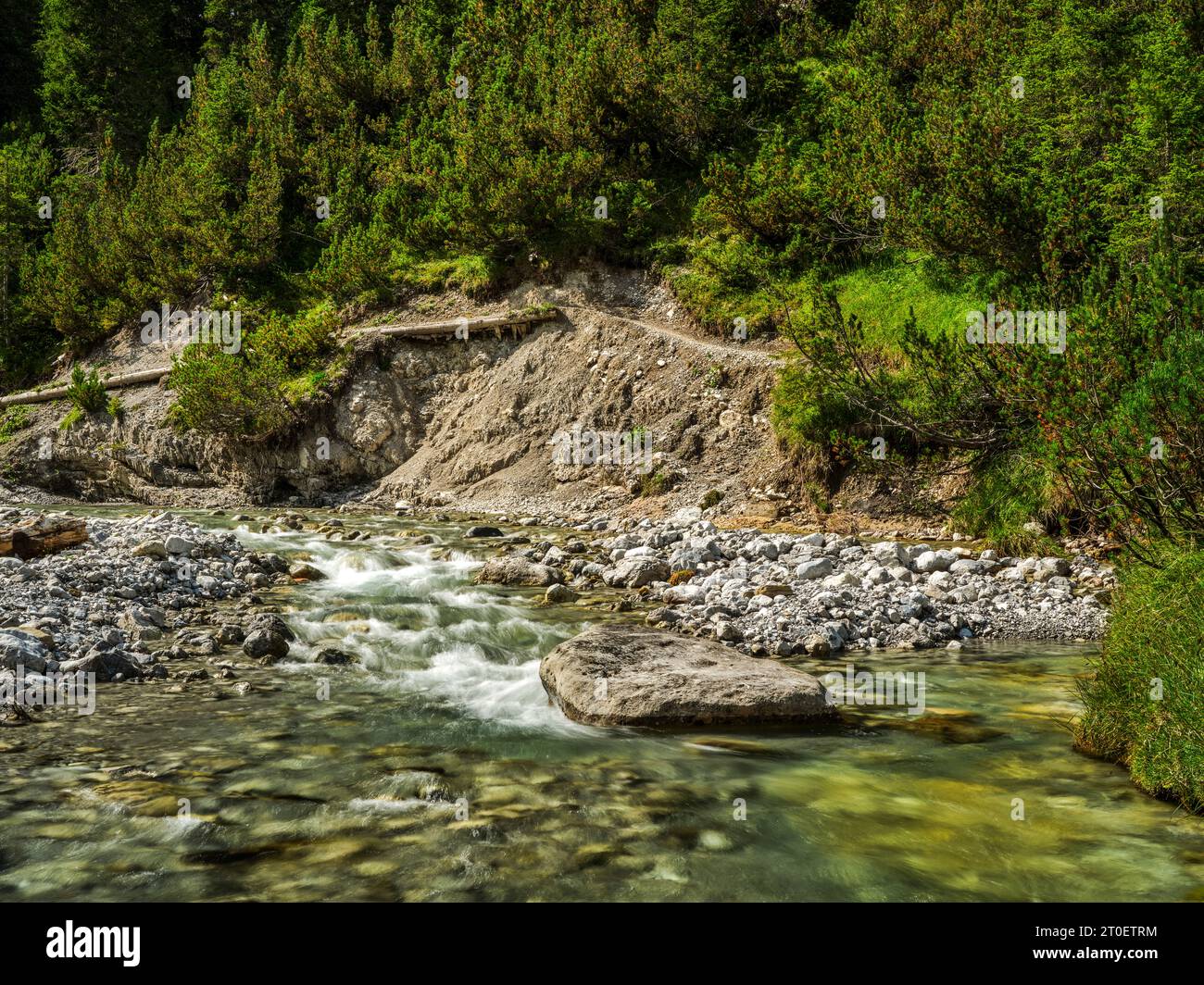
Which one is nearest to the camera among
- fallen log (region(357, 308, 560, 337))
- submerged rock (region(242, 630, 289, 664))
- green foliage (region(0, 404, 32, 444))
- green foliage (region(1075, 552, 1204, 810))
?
green foliage (region(1075, 552, 1204, 810))

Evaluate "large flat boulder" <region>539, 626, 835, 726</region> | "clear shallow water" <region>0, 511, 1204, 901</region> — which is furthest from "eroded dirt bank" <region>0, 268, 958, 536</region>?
"clear shallow water" <region>0, 511, 1204, 901</region>

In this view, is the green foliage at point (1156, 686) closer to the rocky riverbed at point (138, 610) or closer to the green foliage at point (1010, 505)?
the green foliage at point (1010, 505)

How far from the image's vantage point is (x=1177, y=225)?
13.4 m

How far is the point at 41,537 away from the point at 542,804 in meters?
11.2

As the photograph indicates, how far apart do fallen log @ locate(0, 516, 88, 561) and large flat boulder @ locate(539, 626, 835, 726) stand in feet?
30.4

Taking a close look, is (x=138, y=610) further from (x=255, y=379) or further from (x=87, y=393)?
(x=87, y=393)

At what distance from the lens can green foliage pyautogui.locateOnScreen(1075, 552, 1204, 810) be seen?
4.98 m

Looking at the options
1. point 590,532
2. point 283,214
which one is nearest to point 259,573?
point 590,532

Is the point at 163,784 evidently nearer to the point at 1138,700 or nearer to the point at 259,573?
the point at 1138,700

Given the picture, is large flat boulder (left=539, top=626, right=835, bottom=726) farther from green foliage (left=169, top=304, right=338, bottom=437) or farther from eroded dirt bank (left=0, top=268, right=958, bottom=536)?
green foliage (left=169, top=304, right=338, bottom=437)

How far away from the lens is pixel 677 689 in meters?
7.12

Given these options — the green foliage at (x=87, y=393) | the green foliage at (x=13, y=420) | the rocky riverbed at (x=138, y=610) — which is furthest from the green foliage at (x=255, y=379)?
the rocky riverbed at (x=138, y=610)

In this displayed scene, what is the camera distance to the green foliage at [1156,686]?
4977mm

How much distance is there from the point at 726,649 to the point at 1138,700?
3618 mm
